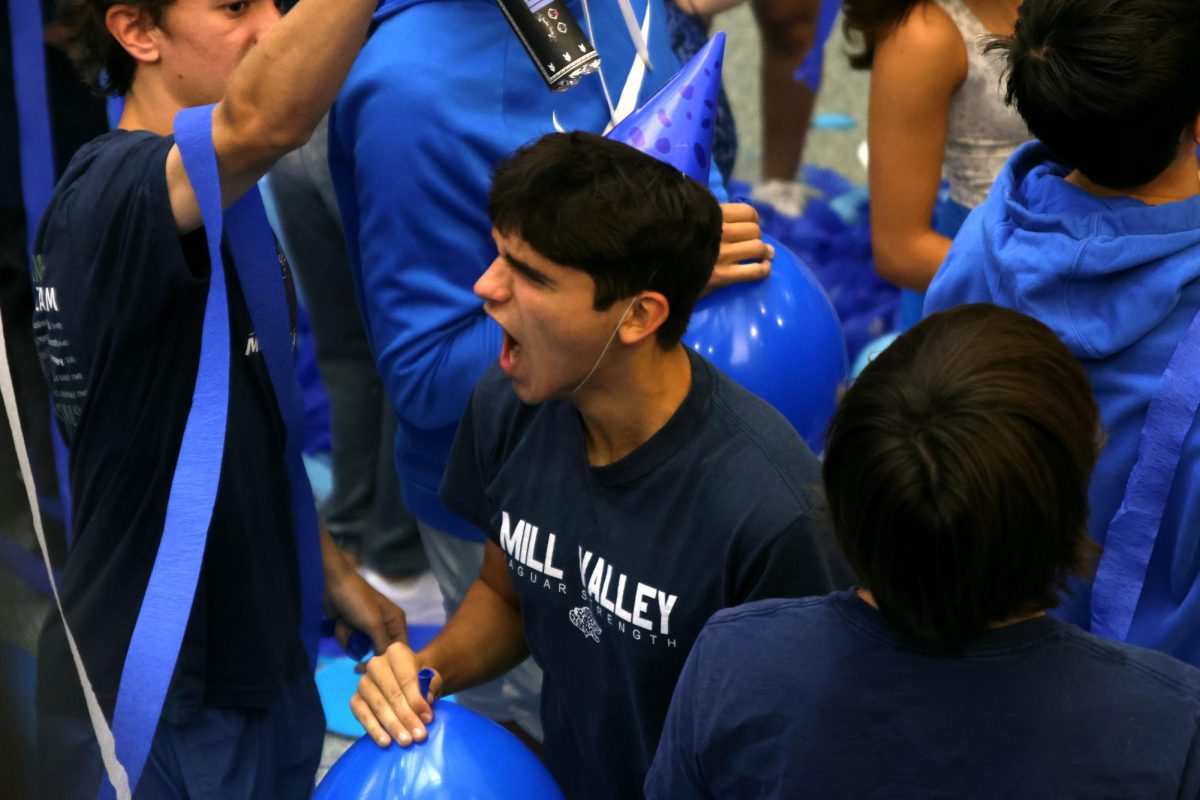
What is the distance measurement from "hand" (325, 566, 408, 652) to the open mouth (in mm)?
556

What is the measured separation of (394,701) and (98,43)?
840mm

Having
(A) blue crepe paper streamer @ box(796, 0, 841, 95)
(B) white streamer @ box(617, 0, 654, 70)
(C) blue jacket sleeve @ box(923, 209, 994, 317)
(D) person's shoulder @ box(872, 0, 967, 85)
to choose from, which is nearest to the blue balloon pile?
(A) blue crepe paper streamer @ box(796, 0, 841, 95)

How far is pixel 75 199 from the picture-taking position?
1468mm

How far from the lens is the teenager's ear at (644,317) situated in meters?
1.37

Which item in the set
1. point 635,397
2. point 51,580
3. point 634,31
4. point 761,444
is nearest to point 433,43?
point 634,31

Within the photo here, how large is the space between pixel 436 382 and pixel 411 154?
0.94 feet

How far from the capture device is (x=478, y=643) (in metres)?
1.62

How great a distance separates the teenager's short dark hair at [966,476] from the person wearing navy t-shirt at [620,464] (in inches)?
10.8

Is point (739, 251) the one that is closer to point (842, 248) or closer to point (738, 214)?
point (738, 214)

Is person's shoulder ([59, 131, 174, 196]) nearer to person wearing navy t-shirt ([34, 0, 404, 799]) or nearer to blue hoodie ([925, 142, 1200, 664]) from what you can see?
person wearing navy t-shirt ([34, 0, 404, 799])

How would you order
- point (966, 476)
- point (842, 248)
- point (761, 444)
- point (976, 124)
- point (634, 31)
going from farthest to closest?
1. point (842, 248)
2. point (976, 124)
3. point (634, 31)
4. point (761, 444)
5. point (966, 476)

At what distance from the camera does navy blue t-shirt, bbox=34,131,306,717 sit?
1.44 metres

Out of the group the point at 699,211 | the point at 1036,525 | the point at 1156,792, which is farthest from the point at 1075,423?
the point at 699,211

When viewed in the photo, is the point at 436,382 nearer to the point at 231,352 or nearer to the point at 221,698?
the point at 231,352
